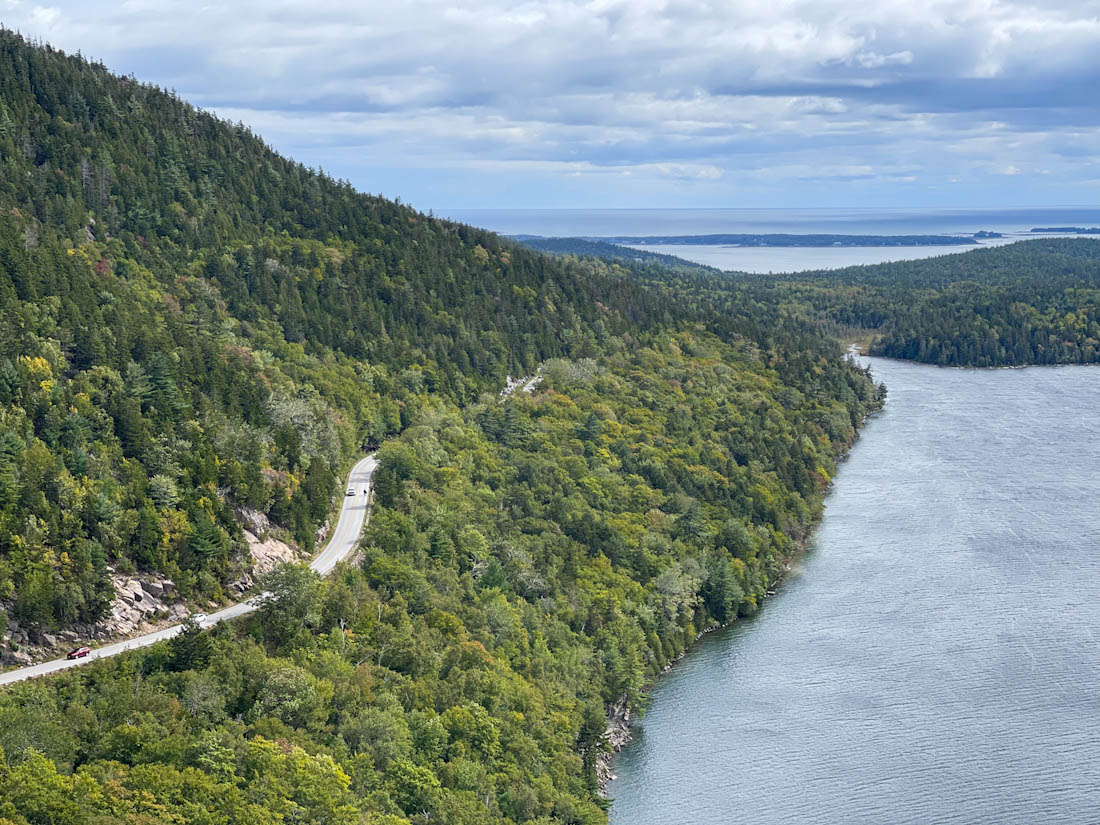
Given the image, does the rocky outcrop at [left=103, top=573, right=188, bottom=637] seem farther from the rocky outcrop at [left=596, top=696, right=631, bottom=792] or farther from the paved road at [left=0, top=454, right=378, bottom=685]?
the rocky outcrop at [left=596, top=696, right=631, bottom=792]

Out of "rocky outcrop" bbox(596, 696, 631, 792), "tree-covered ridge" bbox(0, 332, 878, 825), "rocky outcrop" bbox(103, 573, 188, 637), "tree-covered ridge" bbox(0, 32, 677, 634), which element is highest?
"tree-covered ridge" bbox(0, 32, 677, 634)

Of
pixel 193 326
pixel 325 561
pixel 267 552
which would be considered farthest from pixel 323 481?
pixel 193 326

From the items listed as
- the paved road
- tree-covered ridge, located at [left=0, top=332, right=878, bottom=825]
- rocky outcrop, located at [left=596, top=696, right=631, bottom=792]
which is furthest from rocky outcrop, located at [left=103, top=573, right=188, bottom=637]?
rocky outcrop, located at [left=596, top=696, right=631, bottom=792]

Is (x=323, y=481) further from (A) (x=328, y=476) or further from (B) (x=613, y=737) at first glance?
→ (B) (x=613, y=737)

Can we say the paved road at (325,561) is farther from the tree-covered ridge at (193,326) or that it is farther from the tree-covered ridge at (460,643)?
the tree-covered ridge at (193,326)

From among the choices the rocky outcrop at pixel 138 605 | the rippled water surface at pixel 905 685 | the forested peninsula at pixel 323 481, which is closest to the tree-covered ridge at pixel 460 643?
the forested peninsula at pixel 323 481

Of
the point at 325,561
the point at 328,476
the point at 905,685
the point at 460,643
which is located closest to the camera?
the point at 460,643
